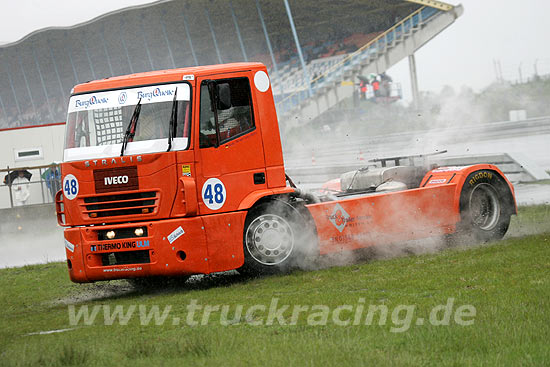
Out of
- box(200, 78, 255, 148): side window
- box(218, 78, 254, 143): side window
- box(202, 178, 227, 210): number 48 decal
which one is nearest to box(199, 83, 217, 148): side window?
box(200, 78, 255, 148): side window

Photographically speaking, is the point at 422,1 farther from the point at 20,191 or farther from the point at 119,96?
the point at 119,96

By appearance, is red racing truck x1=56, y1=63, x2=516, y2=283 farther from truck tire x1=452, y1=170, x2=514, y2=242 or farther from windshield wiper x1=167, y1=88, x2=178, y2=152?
truck tire x1=452, y1=170, x2=514, y2=242

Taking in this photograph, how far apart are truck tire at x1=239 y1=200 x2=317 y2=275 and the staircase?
26515 mm

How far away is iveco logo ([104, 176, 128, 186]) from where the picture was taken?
859 centimetres

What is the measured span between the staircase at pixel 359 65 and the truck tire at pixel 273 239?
26.5 meters

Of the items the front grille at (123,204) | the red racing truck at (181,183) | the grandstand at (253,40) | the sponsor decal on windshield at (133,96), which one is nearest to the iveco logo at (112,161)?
the red racing truck at (181,183)

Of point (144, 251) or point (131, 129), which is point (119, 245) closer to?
point (144, 251)

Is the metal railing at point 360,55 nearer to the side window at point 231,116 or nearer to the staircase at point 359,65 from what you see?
the staircase at point 359,65

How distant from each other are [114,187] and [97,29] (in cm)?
3942

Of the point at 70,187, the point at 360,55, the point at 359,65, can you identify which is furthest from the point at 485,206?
the point at 360,55

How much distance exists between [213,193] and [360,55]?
32.2 m

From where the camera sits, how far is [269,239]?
30.2 feet

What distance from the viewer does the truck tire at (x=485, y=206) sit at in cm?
1080

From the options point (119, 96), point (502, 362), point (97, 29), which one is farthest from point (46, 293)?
point (97, 29)
